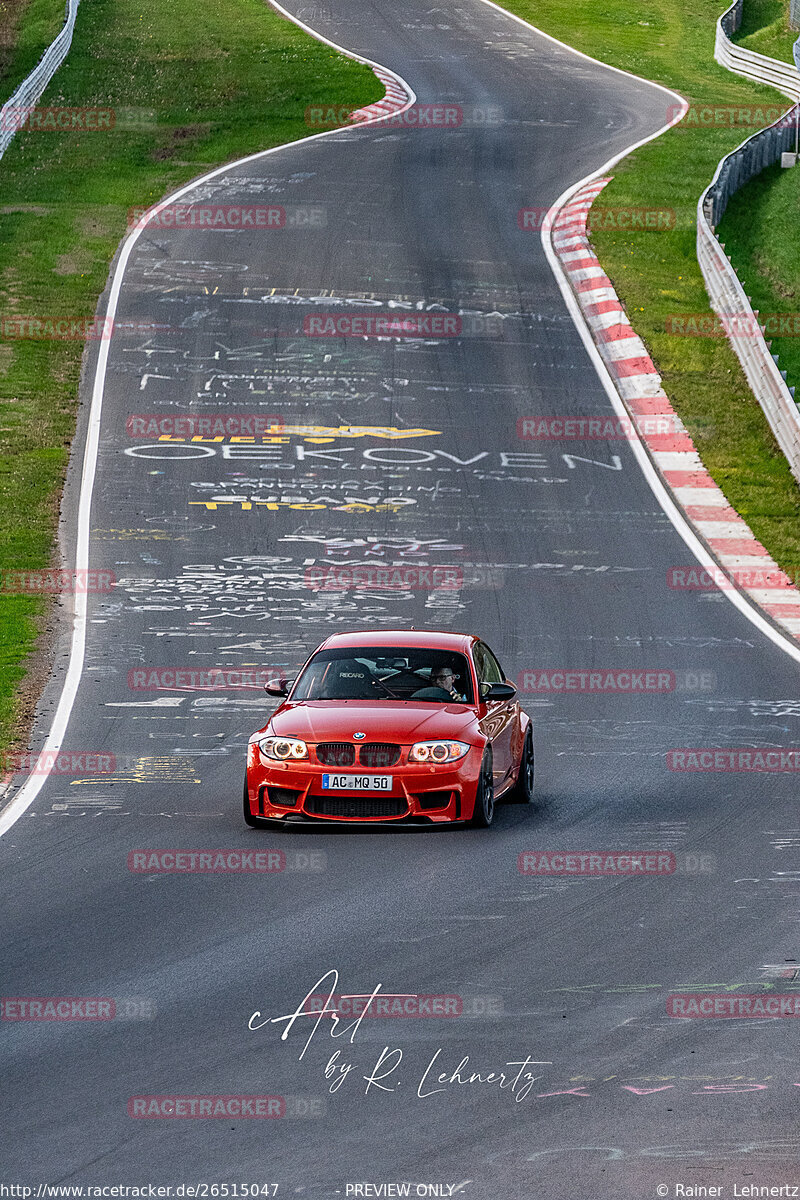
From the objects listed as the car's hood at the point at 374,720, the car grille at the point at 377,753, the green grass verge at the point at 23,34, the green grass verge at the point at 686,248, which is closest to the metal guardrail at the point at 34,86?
the green grass verge at the point at 23,34

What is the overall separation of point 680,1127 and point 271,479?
19515 mm

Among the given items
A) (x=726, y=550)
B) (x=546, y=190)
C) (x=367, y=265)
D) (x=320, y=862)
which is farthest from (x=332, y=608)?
(x=546, y=190)

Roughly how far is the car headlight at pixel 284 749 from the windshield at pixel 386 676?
2.91 feet

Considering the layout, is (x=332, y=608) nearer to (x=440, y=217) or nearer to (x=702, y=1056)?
(x=702, y=1056)

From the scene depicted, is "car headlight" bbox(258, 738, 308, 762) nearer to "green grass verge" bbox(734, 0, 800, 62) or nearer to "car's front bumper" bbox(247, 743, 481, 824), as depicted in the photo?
"car's front bumper" bbox(247, 743, 481, 824)

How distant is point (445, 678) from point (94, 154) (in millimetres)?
34686

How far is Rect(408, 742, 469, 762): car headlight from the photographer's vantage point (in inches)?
451

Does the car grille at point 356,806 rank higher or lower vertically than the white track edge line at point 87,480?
higher

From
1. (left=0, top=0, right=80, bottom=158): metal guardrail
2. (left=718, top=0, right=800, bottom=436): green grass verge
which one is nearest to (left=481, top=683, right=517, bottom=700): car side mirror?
(left=718, top=0, right=800, bottom=436): green grass verge

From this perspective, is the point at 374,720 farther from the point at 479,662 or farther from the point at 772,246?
the point at 772,246

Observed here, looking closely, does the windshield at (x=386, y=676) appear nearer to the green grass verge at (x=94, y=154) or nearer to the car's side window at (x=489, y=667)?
the car's side window at (x=489, y=667)

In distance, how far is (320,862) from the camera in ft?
35.0

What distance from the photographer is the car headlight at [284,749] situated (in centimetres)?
1158

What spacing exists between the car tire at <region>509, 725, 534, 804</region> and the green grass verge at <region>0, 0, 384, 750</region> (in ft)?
16.8
